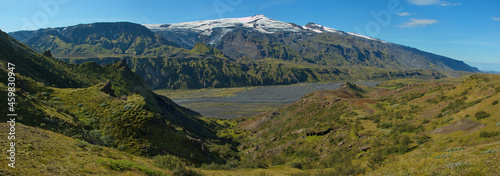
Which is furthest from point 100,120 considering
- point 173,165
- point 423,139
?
point 423,139

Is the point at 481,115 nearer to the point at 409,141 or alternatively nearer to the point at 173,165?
the point at 409,141

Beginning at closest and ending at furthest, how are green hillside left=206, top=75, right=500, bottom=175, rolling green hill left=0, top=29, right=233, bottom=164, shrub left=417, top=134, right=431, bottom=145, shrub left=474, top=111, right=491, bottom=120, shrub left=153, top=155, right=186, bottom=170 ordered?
1. green hillside left=206, top=75, right=500, bottom=175
2. shrub left=153, top=155, right=186, bottom=170
3. rolling green hill left=0, top=29, right=233, bottom=164
4. shrub left=474, top=111, right=491, bottom=120
5. shrub left=417, top=134, right=431, bottom=145

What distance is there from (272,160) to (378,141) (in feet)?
56.2

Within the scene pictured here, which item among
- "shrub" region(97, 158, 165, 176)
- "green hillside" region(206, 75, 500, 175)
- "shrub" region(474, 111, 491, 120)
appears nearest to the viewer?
"shrub" region(97, 158, 165, 176)

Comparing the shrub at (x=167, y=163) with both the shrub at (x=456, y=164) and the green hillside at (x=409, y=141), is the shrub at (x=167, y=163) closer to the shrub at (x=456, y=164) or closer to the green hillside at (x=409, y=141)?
the green hillside at (x=409, y=141)

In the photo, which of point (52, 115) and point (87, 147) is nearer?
point (87, 147)

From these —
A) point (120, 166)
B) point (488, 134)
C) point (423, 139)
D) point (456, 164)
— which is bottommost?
point (423, 139)

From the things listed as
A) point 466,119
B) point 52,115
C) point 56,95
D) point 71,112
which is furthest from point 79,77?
point 466,119

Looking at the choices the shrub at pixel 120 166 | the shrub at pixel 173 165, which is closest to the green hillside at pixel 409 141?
the shrub at pixel 173 165

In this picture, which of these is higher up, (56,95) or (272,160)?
(56,95)

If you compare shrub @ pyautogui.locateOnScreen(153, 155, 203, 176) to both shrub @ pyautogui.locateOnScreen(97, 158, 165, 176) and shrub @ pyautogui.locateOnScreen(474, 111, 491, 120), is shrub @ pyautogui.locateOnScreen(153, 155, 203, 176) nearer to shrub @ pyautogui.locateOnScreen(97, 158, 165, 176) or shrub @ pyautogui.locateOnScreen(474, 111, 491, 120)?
shrub @ pyautogui.locateOnScreen(97, 158, 165, 176)

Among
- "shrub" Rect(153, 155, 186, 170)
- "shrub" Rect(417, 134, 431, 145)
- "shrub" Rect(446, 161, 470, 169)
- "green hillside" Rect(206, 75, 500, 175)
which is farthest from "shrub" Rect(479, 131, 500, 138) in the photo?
"shrub" Rect(153, 155, 186, 170)

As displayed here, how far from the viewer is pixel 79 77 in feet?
208

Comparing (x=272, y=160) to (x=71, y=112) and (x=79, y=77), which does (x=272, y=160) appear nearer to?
(x=71, y=112)
